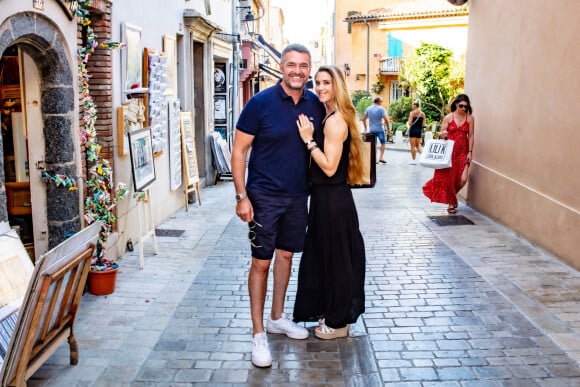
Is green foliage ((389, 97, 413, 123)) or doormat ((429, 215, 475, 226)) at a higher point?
green foliage ((389, 97, 413, 123))

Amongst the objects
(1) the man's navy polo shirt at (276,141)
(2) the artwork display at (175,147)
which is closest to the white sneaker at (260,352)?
(1) the man's navy polo shirt at (276,141)

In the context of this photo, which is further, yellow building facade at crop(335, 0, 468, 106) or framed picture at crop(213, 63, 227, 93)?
yellow building facade at crop(335, 0, 468, 106)

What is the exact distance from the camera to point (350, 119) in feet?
14.3

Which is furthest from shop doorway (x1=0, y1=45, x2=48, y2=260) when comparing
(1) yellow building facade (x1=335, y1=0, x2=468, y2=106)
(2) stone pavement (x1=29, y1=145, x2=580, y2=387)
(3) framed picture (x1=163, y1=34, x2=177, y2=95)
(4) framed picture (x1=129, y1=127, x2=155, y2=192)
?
(1) yellow building facade (x1=335, y1=0, x2=468, y2=106)

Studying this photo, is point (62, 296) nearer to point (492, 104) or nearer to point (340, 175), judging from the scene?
point (340, 175)

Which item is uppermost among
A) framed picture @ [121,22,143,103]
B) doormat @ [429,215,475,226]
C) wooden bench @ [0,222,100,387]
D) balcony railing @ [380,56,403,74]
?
balcony railing @ [380,56,403,74]

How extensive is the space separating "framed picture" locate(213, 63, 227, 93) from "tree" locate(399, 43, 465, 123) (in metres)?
11.2

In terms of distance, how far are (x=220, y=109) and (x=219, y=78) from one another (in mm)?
739

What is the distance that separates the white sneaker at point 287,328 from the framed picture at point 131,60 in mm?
3587

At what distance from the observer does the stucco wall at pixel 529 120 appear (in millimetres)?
6703

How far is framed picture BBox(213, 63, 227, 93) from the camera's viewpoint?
1507cm

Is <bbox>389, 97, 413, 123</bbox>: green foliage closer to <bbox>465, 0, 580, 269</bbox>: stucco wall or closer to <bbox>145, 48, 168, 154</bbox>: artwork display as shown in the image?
<bbox>465, 0, 580, 269</bbox>: stucco wall

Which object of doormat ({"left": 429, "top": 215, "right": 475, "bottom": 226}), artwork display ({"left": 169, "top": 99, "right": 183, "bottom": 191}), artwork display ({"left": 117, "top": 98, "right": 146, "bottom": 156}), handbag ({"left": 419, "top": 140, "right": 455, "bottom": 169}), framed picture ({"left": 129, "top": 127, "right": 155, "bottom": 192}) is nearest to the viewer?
framed picture ({"left": 129, "top": 127, "right": 155, "bottom": 192})

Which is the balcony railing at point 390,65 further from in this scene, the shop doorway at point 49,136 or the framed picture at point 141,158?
the shop doorway at point 49,136
